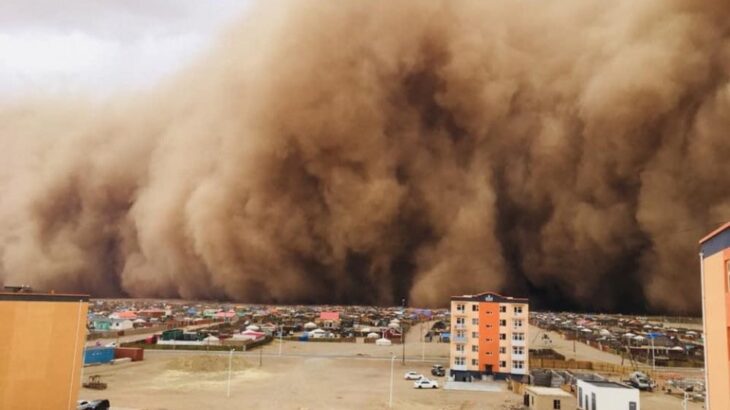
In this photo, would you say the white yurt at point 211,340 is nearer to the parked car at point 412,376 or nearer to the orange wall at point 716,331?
the parked car at point 412,376

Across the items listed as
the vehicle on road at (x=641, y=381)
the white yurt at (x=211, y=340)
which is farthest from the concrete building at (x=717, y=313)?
the white yurt at (x=211, y=340)

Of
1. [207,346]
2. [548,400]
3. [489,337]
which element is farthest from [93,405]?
[207,346]

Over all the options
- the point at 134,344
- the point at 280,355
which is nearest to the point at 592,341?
the point at 280,355

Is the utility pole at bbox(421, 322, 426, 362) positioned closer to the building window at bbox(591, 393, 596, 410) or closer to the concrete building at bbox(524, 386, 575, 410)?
the concrete building at bbox(524, 386, 575, 410)

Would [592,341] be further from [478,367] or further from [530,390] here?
[530,390]

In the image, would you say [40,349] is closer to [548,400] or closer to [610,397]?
[548,400]
